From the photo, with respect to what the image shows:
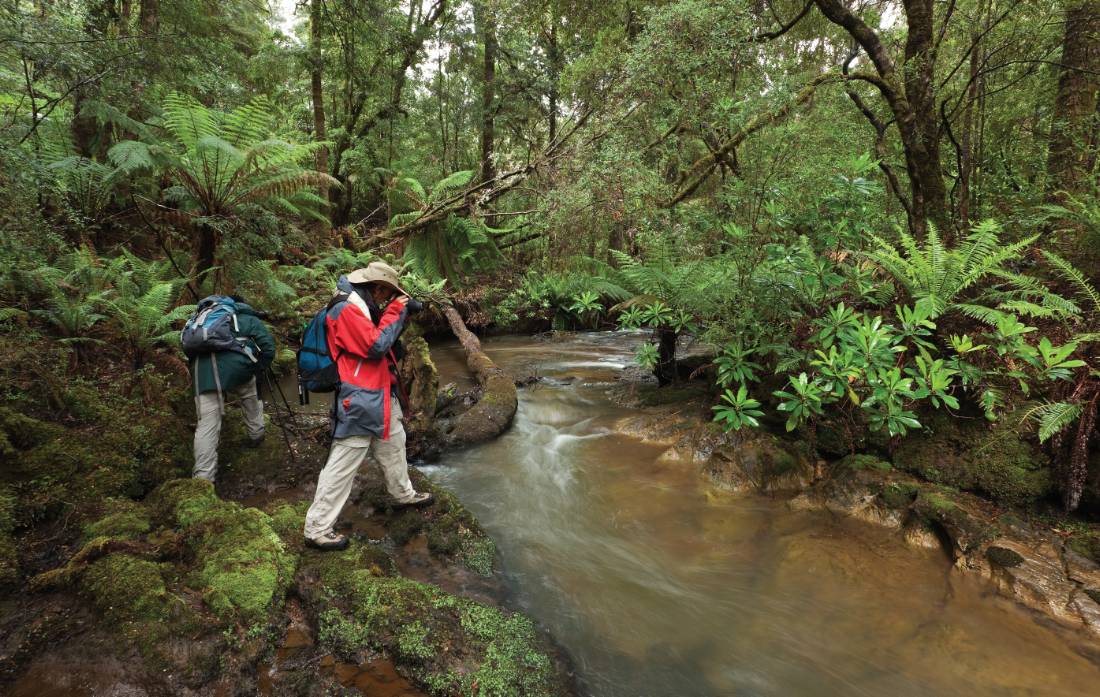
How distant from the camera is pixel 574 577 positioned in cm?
342

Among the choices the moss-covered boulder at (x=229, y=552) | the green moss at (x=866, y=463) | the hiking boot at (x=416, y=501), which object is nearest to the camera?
the moss-covered boulder at (x=229, y=552)

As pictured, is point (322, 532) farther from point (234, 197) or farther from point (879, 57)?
point (879, 57)

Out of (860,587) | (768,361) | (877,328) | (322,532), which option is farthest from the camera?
(768,361)

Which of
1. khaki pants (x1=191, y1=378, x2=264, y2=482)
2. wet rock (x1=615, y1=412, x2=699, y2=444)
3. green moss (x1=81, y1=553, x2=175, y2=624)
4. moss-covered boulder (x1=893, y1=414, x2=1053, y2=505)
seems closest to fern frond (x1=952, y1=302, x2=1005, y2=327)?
moss-covered boulder (x1=893, y1=414, x2=1053, y2=505)

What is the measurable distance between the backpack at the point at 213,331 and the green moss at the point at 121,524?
1.22 meters

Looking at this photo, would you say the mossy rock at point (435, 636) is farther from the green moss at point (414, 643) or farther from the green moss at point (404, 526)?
the green moss at point (404, 526)

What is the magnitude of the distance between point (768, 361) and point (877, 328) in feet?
4.84

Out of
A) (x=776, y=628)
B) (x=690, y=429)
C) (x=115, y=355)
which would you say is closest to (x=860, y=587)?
(x=776, y=628)

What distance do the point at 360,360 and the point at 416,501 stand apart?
1.18 m

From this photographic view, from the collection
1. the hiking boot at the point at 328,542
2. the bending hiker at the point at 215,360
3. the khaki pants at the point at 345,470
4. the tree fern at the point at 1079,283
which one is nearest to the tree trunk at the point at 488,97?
the bending hiker at the point at 215,360

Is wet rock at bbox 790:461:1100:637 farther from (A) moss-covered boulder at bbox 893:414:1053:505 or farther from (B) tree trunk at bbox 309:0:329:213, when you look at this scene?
(B) tree trunk at bbox 309:0:329:213

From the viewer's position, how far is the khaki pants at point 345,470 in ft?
9.75

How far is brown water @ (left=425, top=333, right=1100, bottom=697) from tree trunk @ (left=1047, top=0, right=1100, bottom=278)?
4.65 meters

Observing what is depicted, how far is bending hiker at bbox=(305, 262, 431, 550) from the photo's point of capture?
2998mm
